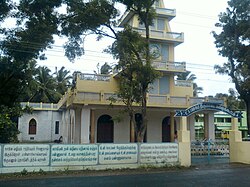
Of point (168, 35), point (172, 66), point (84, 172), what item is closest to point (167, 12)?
point (168, 35)

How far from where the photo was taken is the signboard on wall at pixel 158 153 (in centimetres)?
1397

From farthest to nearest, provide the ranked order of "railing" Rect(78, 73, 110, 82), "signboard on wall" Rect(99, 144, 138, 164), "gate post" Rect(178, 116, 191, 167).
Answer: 1. "railing" Rect(78, 73, 110, 82)
2. "gate post" Rect(178, 116, 191, 167)
3. "signboard on wall" Rect(99, 144, 138, 164)

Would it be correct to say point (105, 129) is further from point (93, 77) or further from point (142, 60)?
point (142, 60)

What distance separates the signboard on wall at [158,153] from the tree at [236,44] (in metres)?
10.3

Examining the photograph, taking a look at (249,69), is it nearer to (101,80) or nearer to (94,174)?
(101,80)

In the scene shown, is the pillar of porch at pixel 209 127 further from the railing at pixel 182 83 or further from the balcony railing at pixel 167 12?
the balcony railing at pixel 167 12

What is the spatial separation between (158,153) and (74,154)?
4143 millimetres

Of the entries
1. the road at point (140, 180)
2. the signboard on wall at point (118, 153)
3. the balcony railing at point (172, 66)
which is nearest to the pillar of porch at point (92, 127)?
the balcony railing at point (172, 66)

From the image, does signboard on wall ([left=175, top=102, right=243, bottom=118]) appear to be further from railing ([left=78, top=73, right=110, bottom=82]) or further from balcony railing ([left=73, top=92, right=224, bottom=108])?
railing ([left=78, top=73, right=110, bottom=82])

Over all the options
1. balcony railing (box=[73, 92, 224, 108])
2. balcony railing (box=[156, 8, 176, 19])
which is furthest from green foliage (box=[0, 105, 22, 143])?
balcony railing (box=[156, 8, 176, 19])

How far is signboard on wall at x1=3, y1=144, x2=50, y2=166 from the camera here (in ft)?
38.8

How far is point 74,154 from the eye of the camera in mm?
12812

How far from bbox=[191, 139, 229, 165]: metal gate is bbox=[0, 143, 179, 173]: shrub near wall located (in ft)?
6.22

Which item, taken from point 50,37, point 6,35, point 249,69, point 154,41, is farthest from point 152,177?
point 154,41
